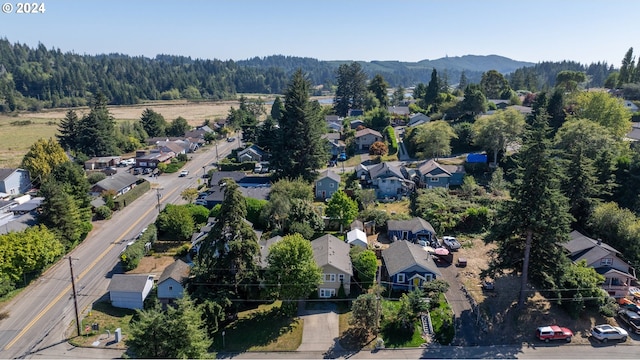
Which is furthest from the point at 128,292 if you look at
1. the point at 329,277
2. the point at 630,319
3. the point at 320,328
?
the point at 630,319

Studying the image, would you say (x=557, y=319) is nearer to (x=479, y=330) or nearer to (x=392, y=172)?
(x=479, y=330)

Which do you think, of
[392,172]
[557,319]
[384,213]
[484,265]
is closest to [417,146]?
[392,172]

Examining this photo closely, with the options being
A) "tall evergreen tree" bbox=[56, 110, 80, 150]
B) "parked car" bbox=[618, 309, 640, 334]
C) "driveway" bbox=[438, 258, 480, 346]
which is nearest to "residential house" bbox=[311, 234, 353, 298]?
"driveway" bbox=[438, 258, 480, 346]

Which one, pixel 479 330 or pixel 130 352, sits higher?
pixel 130 352

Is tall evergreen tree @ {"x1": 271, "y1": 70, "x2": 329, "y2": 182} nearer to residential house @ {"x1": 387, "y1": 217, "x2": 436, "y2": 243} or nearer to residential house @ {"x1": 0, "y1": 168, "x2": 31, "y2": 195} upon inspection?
residential house @ {"x1": 387, "y1": 217, "x2": 436, "y2": 243}

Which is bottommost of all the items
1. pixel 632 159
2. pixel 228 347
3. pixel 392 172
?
pixel 228 347

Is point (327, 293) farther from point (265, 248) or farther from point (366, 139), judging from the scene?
point (366, 139)

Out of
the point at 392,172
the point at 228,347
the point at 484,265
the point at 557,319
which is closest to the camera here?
the point at 228,347
